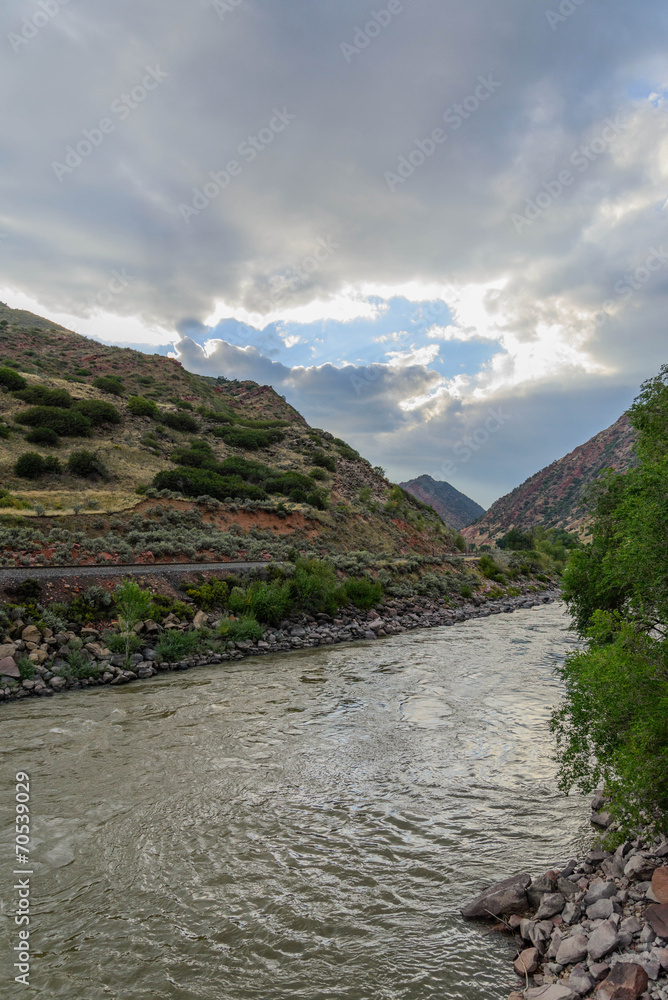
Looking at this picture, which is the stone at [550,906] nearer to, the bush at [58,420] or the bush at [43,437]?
the bush at [43,437]

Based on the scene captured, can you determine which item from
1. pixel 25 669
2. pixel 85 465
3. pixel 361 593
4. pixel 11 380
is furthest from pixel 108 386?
pixel 25 669

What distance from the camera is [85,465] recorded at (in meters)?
41.3

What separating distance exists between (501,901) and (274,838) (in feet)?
11.9

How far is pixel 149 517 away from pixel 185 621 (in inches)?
547

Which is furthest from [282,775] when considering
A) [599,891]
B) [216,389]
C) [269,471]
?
[216,389]

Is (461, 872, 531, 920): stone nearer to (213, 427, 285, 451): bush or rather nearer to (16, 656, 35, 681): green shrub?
(16, 656, 35, 681): green shrub

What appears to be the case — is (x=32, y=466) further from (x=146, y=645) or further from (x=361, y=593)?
(x=361, y=593)

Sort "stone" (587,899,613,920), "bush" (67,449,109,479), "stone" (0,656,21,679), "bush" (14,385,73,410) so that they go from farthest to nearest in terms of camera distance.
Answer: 1. "bush" (14,385,73,410)
2. "bush" (67,449,109,479)
3. "stone" (0,656,21,679)
4. "stone" (587,899,613,920)

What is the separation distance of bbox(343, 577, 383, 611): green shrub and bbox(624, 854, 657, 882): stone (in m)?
25.3

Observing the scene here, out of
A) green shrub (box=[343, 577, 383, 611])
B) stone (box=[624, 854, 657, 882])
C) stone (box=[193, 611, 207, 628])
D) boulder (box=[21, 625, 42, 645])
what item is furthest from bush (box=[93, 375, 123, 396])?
stone (box=[624, 854, 657, 882])

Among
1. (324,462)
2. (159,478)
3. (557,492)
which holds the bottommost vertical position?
(159,478)

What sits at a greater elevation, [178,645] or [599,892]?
[599,892]

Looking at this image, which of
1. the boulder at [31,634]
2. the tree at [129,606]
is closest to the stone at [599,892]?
the tree at [129,606]

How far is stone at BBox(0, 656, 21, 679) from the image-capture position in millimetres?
15639
